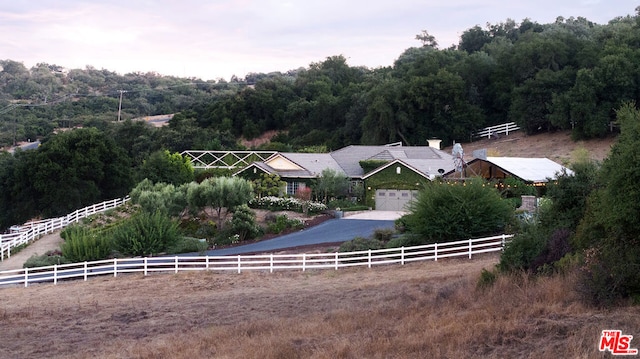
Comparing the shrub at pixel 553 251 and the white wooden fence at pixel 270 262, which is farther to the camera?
the white wooden fence at pixel 270 262

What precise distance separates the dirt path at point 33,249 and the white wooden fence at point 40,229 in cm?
38

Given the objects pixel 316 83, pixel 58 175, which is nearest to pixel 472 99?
pixel 316 83

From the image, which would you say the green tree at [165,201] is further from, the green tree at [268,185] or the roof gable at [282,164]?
the roof gable at [282,164]

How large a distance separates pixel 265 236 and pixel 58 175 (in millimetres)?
21351

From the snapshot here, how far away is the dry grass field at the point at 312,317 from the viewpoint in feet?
41.9

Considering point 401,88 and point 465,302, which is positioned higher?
point 401,88

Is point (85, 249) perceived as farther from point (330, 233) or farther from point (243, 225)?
point (330, 233)

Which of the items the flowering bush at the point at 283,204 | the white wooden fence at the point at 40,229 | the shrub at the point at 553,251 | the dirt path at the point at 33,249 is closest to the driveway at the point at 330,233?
the flowering bush at the point at 283,204

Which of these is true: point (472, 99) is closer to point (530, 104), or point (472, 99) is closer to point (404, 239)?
point (530, 104)

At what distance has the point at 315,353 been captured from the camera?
515 inches

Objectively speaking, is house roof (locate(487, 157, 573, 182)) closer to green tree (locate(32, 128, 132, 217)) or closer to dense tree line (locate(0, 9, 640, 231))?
dense tree line (locate(0, 9, 640, 231))

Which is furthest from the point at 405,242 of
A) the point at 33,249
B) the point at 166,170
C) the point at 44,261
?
the point at 166,170

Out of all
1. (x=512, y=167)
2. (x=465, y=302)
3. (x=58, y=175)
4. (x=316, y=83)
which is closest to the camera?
(x=465, y=302)

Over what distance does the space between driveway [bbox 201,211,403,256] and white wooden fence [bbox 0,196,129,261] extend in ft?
37.5
